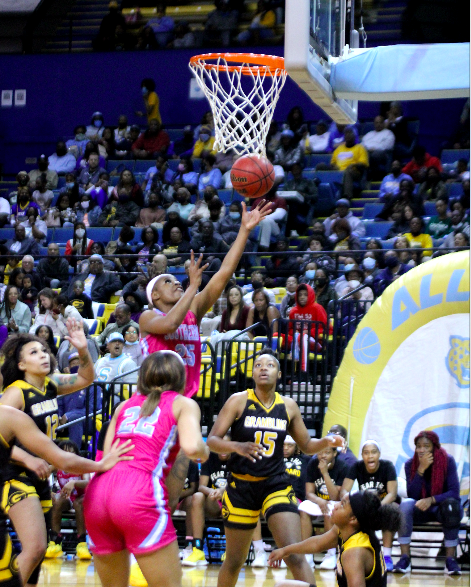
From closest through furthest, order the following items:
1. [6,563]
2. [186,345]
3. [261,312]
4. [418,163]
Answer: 1. [6,563]
2. [186,345]
3. [261,312]
4. [418,163]

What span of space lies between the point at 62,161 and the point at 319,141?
213 inches

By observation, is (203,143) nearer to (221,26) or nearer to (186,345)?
(221,26)

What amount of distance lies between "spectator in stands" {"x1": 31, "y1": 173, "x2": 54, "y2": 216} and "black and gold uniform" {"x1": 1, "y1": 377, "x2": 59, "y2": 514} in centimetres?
1221

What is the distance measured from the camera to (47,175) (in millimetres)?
18422

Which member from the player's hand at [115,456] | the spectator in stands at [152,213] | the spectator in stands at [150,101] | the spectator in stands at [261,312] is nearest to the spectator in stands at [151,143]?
the spectator in stands at [150,101]

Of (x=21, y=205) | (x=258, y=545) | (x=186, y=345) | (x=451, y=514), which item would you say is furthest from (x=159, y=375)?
(x=21, y=205)

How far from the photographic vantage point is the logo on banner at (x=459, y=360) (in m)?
9.82

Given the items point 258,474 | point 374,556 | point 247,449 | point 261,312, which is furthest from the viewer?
point 261,312

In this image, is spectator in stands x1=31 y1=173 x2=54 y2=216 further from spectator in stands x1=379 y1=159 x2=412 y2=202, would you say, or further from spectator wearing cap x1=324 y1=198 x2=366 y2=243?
spectator in stands x1=379 y1=159 x2=412 y2=202

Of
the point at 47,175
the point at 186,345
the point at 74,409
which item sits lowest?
the point at 74,409

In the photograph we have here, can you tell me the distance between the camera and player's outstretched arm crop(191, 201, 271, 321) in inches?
233

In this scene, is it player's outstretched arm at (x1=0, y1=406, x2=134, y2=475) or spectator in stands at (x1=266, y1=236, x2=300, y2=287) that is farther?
spectator in stands at (x1=266, y1=236, x2=300, y2=287)

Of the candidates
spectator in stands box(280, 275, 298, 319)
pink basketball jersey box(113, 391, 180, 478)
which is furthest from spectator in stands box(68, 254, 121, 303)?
pink basketball jersey box(113, 391, 180, 478)

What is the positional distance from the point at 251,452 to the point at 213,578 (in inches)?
131
